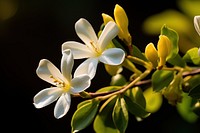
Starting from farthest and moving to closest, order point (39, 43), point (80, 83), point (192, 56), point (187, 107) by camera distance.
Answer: point (39, 43) < point (187, 107) < point (192, 56) < point (80, 83)

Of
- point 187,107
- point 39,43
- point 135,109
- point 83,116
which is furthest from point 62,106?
point 39,43

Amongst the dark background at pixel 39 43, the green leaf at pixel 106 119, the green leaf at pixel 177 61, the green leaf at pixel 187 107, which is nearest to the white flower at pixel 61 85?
the green leaf at pixel 106 119

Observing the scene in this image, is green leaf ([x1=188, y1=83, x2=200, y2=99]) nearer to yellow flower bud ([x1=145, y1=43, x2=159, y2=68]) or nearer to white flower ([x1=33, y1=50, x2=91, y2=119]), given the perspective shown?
yellow flower bud ([x1=145, y1=43, x2=159, y2=68])

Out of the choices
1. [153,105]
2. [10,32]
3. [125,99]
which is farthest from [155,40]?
[125,99]

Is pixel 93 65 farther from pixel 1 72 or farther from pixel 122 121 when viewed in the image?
pixel 1 72

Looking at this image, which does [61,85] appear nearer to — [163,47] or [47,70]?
[47,70]

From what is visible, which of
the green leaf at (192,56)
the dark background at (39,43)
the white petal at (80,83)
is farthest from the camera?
the dark background at (39,43)

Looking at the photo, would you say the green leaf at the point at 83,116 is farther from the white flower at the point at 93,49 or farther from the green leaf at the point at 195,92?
the green leaf at the point at 195,92
